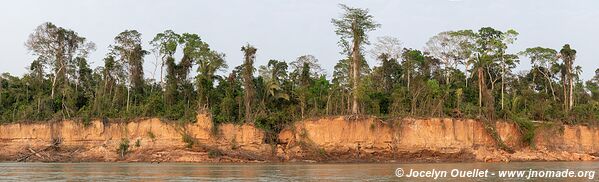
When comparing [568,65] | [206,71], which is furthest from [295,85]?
[568,65]

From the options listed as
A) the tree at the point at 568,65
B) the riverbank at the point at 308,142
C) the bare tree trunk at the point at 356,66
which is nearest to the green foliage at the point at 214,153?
the riverbank at the point at 308,142

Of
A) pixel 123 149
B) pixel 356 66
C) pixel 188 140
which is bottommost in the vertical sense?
pixel 123 149

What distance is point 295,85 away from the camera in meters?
52.8

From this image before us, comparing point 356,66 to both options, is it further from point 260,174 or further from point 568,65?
point 568,65

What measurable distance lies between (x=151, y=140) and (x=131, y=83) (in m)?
8.59

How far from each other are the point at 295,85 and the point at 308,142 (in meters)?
10.5

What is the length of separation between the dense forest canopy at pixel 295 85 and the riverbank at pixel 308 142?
936 mm

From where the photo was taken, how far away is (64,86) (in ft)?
168

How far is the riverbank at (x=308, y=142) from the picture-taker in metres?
42.7

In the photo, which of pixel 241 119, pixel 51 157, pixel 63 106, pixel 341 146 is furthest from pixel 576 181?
pixel 63 106

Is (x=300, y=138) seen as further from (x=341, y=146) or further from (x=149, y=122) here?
(x=149, y=122)

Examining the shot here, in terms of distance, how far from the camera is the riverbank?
140ft

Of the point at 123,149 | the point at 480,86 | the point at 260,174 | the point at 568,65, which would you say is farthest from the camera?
the point at 568,65

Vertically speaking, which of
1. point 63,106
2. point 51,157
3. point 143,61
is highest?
point 143,61
